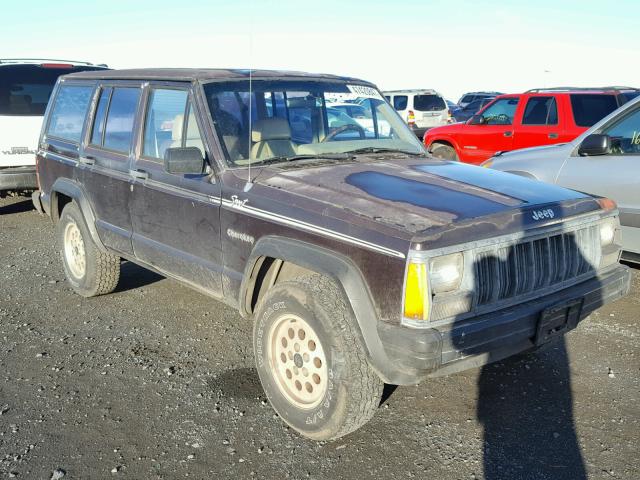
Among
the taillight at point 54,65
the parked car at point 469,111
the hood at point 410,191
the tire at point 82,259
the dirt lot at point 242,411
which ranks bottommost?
the dirt lot at point 242,411

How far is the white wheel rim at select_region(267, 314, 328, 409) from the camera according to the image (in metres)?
3.13

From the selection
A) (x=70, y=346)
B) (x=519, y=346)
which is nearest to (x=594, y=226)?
(x=519, y=346)

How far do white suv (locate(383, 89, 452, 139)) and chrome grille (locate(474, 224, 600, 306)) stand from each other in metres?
14.7

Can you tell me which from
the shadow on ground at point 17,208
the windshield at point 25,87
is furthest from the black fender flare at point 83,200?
the shadow on ground at point 17,208

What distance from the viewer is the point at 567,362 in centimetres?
410

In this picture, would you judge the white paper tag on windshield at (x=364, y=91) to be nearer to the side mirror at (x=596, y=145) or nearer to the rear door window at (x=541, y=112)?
the side mirror at (x=596, y=145)

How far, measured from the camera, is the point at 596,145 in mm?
5242

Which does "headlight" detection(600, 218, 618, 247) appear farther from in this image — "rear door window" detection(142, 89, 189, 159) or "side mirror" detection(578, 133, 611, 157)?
"rear door window" detection(142, 89, 189, 159)

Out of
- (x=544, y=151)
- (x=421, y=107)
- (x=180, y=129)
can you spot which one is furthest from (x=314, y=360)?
(x=421, y=107)

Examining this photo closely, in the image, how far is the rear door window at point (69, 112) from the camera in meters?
5.25

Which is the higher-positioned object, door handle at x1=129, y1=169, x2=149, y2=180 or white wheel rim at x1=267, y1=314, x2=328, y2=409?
door handle at x1=129, y1=169, x2=149, y2=180

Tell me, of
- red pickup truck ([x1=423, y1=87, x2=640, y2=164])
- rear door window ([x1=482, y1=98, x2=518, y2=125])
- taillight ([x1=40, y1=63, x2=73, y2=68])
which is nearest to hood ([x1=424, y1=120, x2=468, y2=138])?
red pickup truck ([x1=423, y1=87, x2=640, y2=164])

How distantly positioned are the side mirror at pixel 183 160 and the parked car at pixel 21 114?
17.6 feet

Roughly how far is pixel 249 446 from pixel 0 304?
3.25 metres
